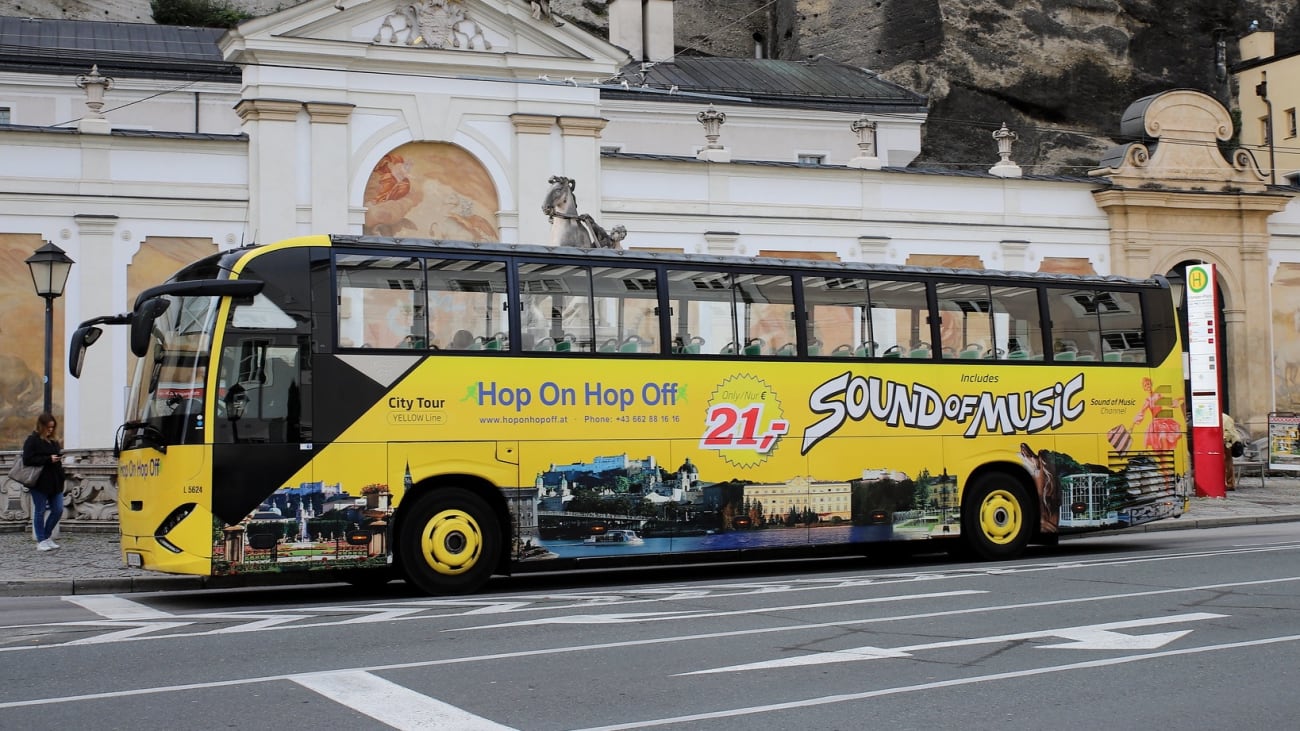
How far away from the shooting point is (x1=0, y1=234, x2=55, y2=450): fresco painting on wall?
29359mm

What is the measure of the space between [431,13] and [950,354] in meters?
18.3

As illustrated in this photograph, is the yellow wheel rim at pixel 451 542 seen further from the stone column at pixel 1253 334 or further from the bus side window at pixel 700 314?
the stone column at pixel 1253 334

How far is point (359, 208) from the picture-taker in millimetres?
31516

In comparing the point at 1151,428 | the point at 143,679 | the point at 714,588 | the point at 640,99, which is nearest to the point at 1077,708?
the point at 143,679

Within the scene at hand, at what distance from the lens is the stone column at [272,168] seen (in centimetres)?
3072

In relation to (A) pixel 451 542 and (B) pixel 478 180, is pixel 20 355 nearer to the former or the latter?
(B) pixel 478 180

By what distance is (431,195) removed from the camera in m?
32.2

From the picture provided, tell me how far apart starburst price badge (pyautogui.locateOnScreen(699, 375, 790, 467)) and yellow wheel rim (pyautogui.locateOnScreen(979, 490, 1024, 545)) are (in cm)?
319

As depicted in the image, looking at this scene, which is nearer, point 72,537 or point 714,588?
point 714,588

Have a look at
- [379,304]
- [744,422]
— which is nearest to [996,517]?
[744,422]

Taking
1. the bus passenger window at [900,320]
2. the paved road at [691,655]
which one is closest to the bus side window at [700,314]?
the bus passenger window at [900,320]

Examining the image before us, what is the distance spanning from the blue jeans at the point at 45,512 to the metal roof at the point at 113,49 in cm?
2381

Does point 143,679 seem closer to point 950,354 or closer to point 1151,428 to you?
point 950,354

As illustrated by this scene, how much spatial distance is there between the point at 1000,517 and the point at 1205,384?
14019mm
